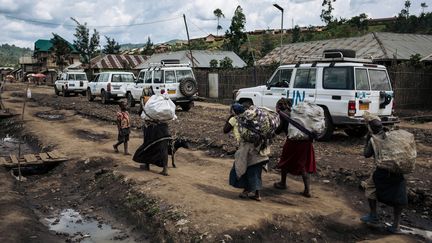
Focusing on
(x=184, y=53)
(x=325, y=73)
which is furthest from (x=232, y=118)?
(x=184, y=53)

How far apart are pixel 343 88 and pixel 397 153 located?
203 inches

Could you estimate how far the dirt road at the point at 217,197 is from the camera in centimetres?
516

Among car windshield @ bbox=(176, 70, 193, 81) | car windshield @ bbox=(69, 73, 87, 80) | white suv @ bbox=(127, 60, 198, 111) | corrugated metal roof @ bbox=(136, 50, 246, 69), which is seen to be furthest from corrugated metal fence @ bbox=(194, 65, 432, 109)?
corrugated metal roof @ bbox=(136, 50, 246, 69)

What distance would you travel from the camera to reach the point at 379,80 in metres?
10.3

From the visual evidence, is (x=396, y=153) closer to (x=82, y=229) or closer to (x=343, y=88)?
(x=82, y=229)

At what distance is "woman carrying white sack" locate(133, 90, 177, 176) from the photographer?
7.47 meters

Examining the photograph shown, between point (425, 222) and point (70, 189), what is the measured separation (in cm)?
597

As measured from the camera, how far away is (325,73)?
10.4 metres

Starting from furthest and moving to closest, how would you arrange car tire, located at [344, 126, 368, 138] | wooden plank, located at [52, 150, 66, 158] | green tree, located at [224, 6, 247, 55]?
green tree, located at [224, 6, 247, 55] → car tire, located at [344, 126, 368, 138] → wooden plank, located at [52, 150, 66, 158]

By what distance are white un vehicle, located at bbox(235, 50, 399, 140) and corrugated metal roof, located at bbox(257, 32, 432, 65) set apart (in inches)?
385

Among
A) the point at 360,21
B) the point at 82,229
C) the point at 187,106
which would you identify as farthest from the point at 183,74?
the point at 360,21

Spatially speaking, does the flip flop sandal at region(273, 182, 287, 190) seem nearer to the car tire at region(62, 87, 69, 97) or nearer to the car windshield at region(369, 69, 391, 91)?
the car windshield at region(369, 69, 391, 91)

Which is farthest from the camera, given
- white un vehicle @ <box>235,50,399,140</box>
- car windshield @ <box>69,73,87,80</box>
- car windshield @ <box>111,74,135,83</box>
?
car windshield @ <box>69,73,87,80</box>

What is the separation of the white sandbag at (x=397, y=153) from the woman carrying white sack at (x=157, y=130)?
3685mm
